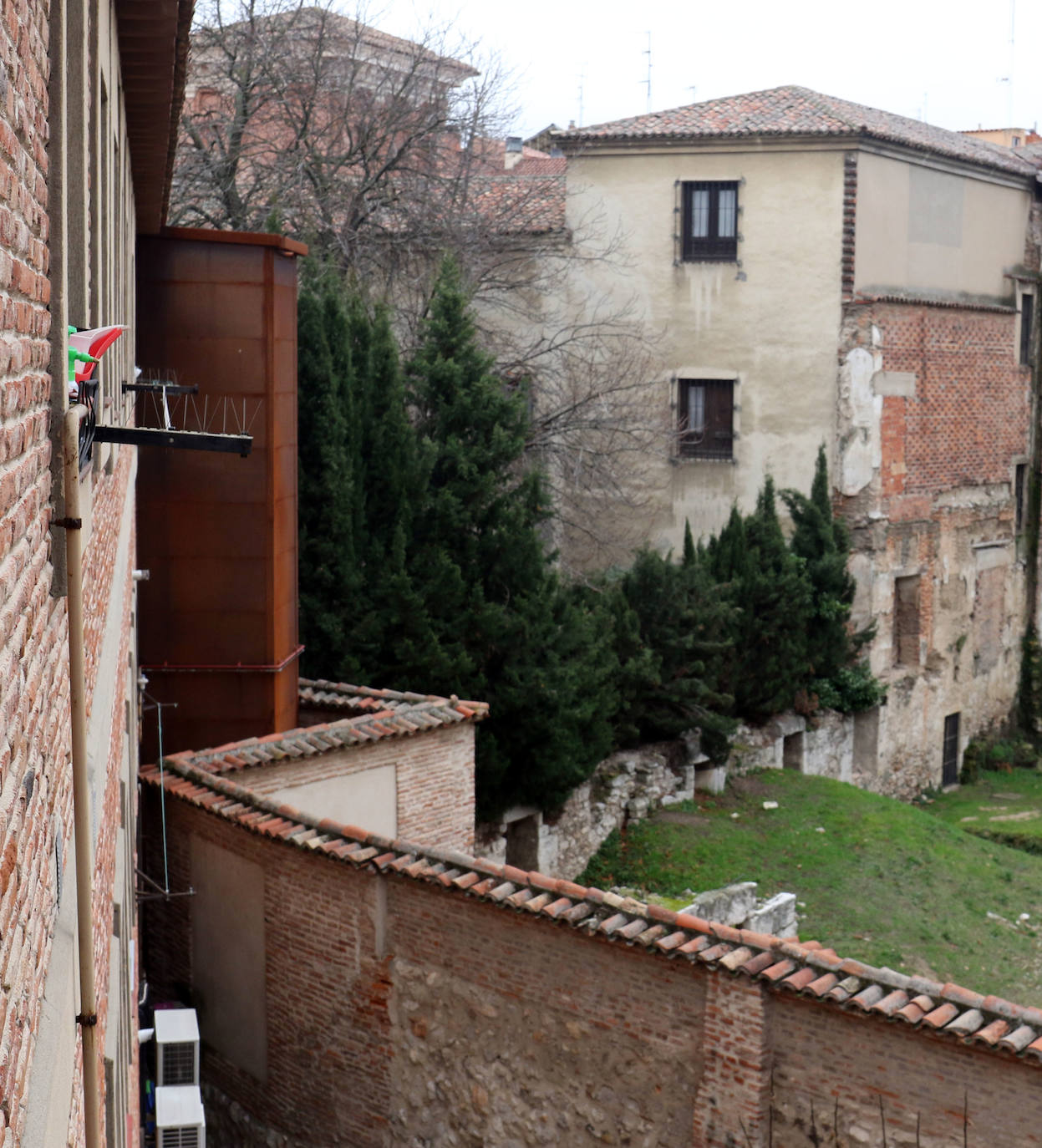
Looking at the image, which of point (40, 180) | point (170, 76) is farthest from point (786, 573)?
point (40, 180)

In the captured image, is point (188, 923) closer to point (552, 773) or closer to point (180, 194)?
point (552, 773)

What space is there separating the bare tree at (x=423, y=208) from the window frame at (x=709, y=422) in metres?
0.65

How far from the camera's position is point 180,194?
765 inches

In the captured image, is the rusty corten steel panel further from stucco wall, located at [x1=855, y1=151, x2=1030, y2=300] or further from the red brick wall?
stucco wall, located at [x1=855, y1=151, x2=1030, y2=300]

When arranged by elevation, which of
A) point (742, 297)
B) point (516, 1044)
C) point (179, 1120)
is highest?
point (742, 297)

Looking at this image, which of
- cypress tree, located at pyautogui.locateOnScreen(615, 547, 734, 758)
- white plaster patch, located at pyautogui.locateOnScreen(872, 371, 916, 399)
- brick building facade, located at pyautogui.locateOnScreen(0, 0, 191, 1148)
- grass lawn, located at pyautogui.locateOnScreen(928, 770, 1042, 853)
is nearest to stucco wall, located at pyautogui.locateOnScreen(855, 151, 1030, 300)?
white plaster patch, located at pyautogui.locateOnScreen(872, 371, 916, 399)

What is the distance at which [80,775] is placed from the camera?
10.2 ft

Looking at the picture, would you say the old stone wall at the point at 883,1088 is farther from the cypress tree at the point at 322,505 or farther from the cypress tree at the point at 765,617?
the cypress tree at the point at 765,617

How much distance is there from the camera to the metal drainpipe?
275 cm

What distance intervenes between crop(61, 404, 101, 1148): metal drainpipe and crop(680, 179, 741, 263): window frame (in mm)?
20981

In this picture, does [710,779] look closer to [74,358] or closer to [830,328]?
[830,328]

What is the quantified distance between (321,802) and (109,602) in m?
6.40

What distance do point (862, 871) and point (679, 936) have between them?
9.06 m

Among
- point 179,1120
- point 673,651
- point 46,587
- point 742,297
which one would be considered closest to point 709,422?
point 742,297
